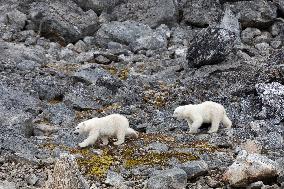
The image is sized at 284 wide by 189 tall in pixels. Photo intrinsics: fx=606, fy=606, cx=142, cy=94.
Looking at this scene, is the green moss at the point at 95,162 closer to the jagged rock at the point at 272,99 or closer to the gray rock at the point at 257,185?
the gray rock at the point at 257,185

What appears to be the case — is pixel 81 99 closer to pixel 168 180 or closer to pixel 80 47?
pixel 168 180

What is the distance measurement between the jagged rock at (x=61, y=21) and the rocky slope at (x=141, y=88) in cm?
7

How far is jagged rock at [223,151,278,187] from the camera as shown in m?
13.4

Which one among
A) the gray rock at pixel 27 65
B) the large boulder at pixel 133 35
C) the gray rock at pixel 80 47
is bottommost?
the gray rock at pixel 80 47

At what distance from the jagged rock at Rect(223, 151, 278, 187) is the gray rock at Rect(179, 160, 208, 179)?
0.58 m

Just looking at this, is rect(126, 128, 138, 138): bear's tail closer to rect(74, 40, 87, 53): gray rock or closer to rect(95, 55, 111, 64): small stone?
rect(95, 55, 111, 64): small stone

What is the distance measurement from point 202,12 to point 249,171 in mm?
23902

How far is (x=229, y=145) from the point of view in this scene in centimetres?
1661

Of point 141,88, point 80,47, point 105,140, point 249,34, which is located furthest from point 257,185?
point 249,34

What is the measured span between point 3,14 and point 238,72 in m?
15.4

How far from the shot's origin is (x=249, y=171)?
13.5 meters

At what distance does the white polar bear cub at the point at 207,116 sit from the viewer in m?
18.1

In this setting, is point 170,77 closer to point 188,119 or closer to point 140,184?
point 188,119

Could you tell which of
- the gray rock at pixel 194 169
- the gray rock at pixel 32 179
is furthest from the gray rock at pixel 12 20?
the gray rock at pixel 194 169
